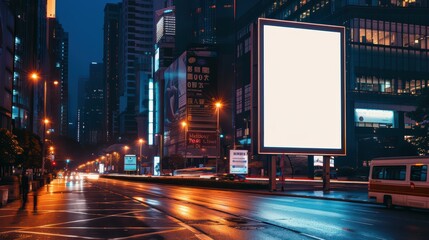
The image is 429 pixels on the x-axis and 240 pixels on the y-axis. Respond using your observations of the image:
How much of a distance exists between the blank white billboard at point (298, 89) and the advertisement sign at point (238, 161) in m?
8.18

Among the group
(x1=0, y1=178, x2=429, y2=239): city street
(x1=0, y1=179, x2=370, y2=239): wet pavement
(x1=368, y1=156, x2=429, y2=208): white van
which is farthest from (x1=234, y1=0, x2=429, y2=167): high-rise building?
(x1=0, y1=179, x2=370, y2=239): wet pavement

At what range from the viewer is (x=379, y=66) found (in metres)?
103

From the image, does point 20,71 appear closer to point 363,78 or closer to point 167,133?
point 363,78

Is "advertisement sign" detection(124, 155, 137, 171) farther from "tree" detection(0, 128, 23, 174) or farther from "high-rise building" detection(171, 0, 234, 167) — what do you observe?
"tree" detection(0, 128, 23, 174)

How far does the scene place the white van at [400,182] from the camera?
1021 inches

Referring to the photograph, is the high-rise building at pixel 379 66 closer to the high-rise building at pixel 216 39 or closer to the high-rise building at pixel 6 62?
the high-rise building at pixel 216 39

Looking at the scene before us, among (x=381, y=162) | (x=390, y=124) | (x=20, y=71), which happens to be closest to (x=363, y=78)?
(x=390, y=124)

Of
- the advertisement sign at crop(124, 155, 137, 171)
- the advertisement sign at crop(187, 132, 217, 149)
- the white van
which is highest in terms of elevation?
the advertisement sign at crop(187, 132, 217, 149)

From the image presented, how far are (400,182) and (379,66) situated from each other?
79.8 metres

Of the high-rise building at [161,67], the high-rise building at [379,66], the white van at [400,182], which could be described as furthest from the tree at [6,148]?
the high-rise building at [161,67]

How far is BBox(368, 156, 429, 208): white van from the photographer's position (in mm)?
25938

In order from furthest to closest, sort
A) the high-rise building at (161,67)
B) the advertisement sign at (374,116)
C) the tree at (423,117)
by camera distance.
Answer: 1. the high-rise building at (161,67)
2. the advertisement sign at (374,116)
3. the tree at (423,117)

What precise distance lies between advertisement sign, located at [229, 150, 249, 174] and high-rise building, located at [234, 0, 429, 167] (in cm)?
3932

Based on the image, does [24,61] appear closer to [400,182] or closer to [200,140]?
[200,140]
